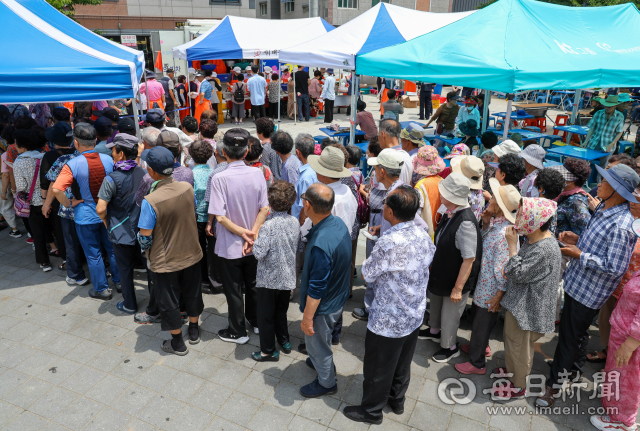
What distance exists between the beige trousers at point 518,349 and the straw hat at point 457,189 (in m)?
0.96

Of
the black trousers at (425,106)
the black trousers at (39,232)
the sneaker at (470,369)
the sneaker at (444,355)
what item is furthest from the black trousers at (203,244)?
the black trousers at (425,106)

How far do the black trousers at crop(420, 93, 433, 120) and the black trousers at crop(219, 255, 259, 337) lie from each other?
42.7 feet

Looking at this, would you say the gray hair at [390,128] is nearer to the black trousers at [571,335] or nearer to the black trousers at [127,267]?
the black trousers at [571,335]

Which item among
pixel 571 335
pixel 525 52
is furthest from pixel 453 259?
pixel 525 52

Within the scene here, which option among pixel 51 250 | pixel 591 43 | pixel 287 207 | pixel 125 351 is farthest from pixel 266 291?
pixel 591 43

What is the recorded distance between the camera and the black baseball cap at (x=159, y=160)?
3330 mm

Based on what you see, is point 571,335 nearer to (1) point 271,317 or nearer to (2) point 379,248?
(2) point 379,248

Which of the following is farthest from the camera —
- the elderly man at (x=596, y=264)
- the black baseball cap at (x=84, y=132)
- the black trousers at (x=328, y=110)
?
the black trousers at (x=328, y=110)

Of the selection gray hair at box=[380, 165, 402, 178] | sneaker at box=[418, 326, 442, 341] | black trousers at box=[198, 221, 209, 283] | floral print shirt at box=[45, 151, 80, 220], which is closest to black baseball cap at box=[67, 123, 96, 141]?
floral print shirt at box=[45, 151, 80, 220]

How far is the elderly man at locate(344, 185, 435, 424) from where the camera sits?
2664mm

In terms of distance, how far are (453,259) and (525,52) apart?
140 inches

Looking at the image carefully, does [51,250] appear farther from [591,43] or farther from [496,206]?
[591,43]

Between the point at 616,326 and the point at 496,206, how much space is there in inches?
44.6

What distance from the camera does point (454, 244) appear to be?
3.37 metres
